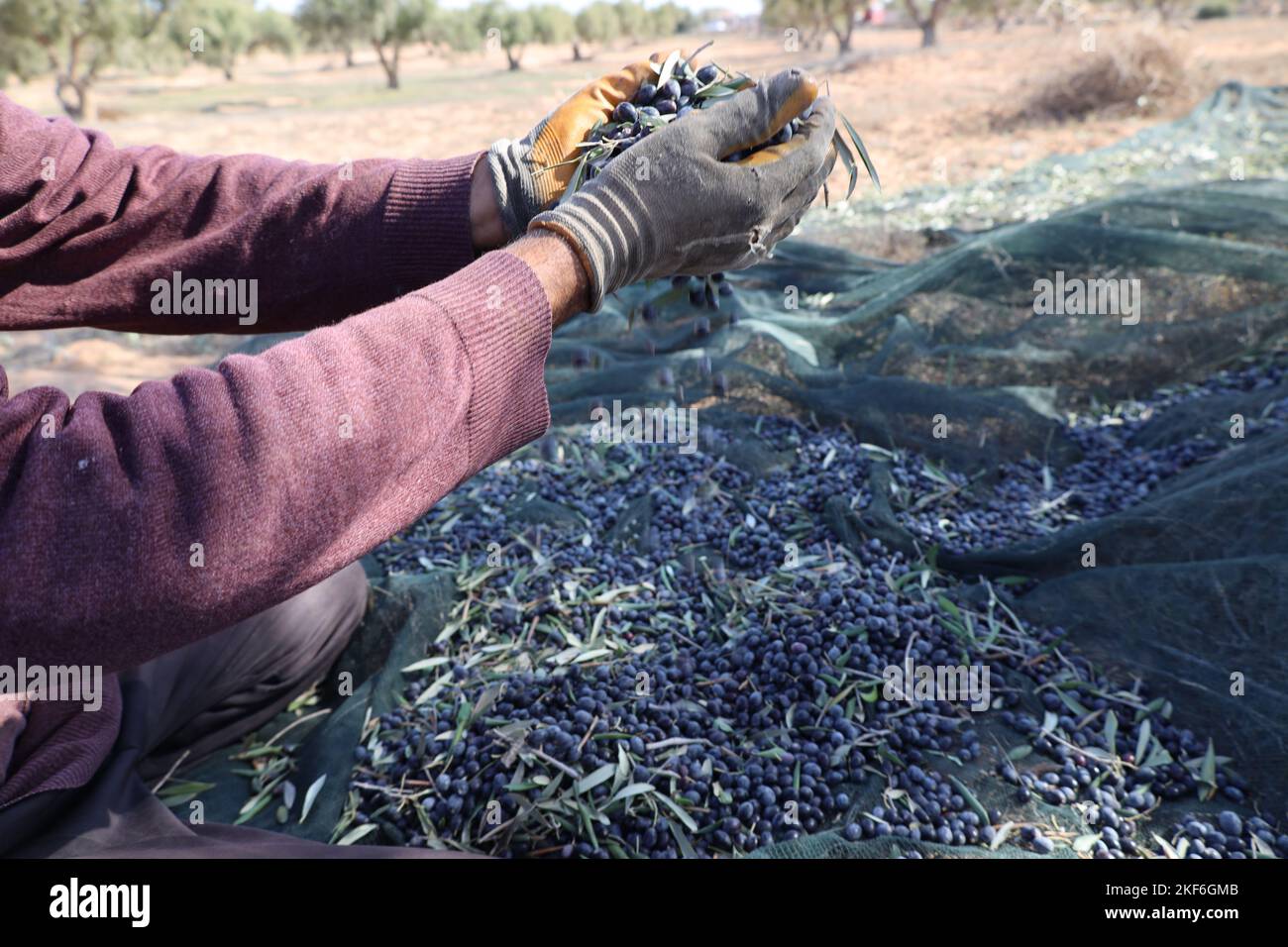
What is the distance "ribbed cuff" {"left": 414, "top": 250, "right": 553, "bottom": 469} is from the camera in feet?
4.65

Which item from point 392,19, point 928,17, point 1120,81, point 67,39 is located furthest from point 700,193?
point 392,19

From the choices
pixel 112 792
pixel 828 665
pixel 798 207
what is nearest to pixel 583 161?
pixel 798 207

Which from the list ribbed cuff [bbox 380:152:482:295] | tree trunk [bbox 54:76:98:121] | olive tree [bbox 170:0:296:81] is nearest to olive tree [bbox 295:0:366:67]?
olive tree [bbox 170:0:296:81]

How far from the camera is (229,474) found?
1.22 m

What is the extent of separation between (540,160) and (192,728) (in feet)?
5.33

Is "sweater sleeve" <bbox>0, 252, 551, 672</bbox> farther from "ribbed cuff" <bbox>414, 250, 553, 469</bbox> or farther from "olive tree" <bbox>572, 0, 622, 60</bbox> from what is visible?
"olive tree" <bbox>572, 0, 622, 60</bbox>

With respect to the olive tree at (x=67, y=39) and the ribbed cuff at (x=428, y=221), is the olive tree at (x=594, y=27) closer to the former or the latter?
the olive tree at (x=67, y=39)

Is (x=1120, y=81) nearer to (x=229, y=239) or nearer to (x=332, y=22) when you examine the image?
(x=229, y=239)

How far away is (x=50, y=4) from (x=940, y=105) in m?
20.9

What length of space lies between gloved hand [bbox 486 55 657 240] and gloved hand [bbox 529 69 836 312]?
40 cm

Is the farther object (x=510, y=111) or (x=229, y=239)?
(x=510, y=111)

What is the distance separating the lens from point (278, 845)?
5.33 feet
